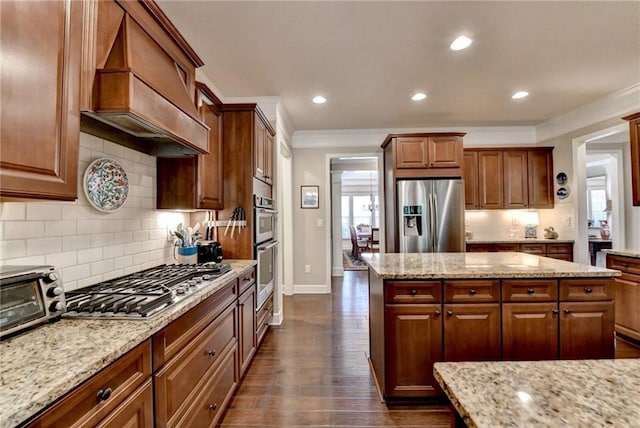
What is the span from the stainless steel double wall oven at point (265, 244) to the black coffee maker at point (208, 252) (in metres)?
0.39

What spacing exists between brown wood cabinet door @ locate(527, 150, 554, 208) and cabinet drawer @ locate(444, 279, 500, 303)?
3.52 meters

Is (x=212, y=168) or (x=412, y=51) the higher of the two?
(x=412, y=51)

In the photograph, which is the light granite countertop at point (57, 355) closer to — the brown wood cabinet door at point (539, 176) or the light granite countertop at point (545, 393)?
the light granite countertop at point (545, 393)

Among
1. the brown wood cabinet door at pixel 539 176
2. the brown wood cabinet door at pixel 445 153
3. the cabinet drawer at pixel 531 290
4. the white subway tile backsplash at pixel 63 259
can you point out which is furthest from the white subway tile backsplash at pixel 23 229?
the brown wood cabinet door at pixel 539 176

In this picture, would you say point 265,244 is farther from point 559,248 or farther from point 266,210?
point 559,248

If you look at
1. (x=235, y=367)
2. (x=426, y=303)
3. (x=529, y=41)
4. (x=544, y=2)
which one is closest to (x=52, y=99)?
(x=235, y=367)

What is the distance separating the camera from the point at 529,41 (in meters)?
2.43

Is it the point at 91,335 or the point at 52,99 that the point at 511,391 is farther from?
the point at 52,99

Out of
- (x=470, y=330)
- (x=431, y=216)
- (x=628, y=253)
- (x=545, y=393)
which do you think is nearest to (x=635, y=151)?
(x=628, y=253)

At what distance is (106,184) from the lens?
1.70 meters

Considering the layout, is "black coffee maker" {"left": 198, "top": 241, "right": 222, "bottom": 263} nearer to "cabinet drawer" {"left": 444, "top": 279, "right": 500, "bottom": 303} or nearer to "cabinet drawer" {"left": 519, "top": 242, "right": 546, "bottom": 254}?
"cabinet drawer" {"left": 444, "top": 279, "right": 500, "bottom": 303}

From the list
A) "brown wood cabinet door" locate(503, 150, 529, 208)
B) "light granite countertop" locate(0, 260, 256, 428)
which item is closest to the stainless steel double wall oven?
"light granite countertop" locate(0, 260, 256, 428)

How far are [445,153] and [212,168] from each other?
314cm

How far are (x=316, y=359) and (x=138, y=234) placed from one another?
1.79 m
